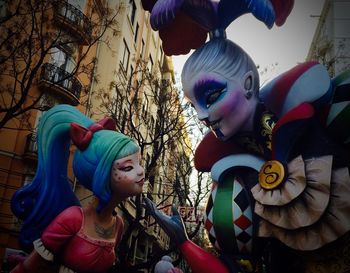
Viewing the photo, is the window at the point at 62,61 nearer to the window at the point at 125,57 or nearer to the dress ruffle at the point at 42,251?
the window at the point at 125,57

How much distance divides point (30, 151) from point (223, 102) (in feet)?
35.1

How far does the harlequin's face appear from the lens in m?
2.58

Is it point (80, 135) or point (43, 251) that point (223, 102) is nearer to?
point (80, 135)

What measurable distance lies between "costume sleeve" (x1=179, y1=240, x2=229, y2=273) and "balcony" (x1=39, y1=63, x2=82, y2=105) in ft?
33.7

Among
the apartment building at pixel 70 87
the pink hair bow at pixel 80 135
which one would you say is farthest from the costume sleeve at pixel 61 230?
the apartment building at pixel 70 87

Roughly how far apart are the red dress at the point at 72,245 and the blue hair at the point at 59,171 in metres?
0.18

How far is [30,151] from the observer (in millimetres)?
11938

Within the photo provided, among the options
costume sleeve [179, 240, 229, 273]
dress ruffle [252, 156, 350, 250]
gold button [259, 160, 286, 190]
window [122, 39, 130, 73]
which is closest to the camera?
dress ruffle [252, 156, 350, 250]

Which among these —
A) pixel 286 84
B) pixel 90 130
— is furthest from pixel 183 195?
pixel 286 84

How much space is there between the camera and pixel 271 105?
105 inches

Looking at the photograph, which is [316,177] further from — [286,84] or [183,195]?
[183,195]

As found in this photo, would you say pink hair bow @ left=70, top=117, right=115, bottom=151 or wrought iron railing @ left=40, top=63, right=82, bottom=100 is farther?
wrought iron railing @ left=40, top=63, right=82, bottom=100

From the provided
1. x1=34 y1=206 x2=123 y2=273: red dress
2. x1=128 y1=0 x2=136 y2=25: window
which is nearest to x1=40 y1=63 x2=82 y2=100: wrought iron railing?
x1=128 y1=0 x2=136 y2=25: window

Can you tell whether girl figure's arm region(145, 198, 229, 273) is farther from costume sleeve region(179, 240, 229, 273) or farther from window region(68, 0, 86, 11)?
window region(68, 0, 86, 11)
